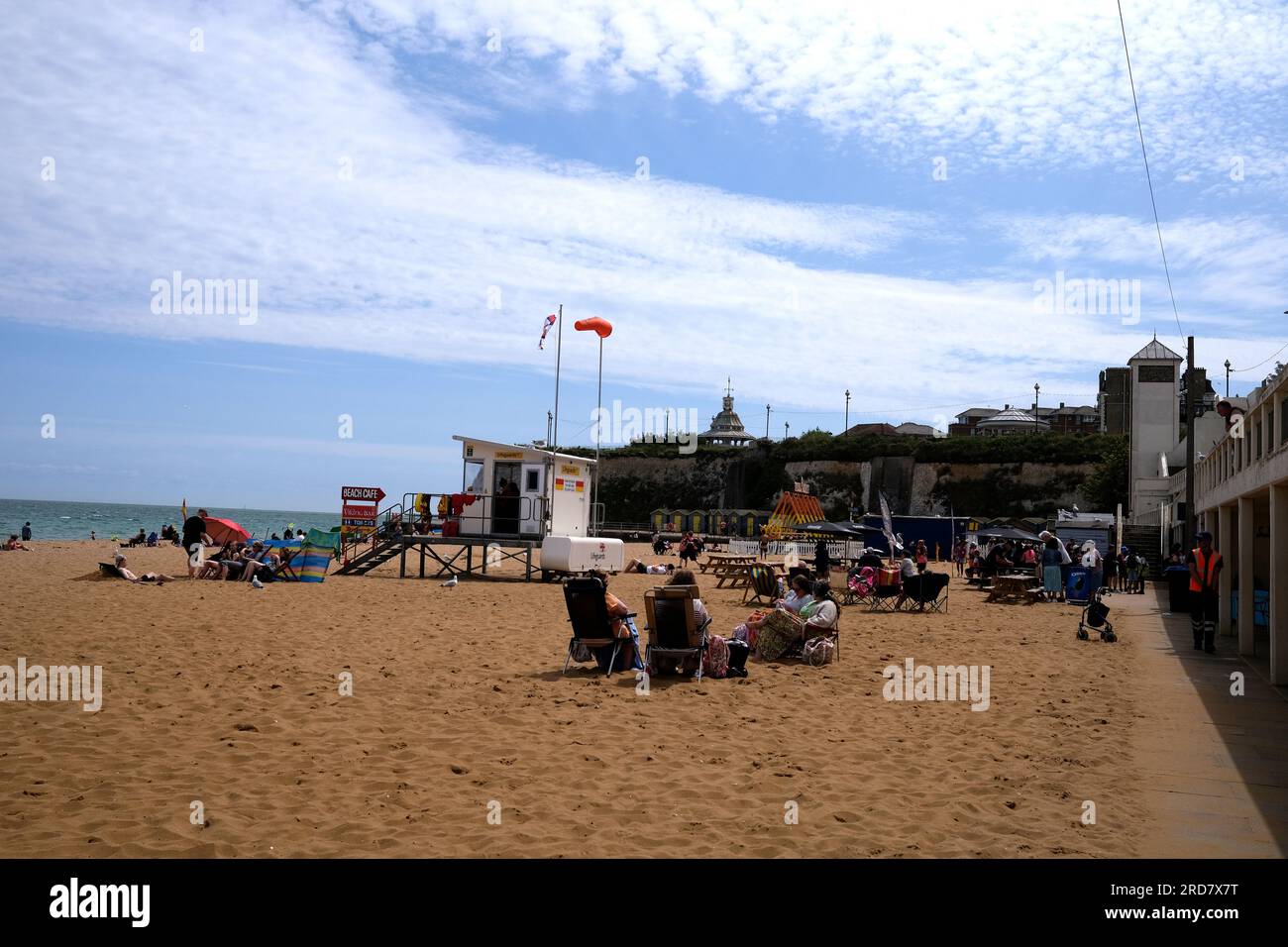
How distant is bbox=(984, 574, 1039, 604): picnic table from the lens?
18.6 metres

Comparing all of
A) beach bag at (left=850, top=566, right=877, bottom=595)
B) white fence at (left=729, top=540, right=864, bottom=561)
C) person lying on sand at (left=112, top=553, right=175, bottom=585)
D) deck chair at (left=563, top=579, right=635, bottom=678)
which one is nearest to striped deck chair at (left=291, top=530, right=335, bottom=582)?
person lying on sand at (left=112, top=553, right=175, bottom=585)

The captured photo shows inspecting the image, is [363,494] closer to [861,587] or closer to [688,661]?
[861,587]

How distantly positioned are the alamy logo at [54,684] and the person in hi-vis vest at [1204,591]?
1147cm

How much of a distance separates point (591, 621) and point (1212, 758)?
16.5 ft

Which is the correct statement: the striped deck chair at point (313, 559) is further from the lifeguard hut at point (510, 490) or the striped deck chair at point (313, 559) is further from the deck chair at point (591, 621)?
the deck chair at point (591, 621)

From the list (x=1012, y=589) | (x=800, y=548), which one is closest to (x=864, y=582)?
(x=1012, y=589)

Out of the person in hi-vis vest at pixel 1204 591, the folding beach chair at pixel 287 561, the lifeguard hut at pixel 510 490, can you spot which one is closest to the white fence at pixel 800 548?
the lifeguard hut at pixel 510 490

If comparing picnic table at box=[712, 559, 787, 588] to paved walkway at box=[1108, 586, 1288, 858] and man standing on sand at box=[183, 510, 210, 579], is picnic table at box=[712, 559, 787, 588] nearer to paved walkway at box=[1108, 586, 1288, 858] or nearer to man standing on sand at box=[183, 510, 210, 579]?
paved walkway at box=[1108, 586, 1288, 858]

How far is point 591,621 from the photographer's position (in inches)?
356

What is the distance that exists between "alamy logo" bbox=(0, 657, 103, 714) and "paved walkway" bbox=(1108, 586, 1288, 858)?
712cm

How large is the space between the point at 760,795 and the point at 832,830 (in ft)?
2.14
